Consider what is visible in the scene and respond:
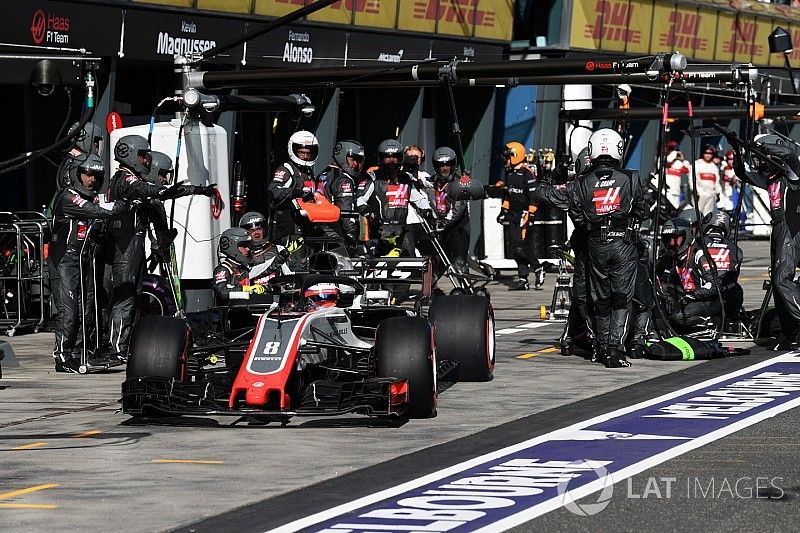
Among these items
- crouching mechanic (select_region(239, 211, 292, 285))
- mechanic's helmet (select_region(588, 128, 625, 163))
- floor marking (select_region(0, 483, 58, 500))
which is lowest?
floor marking (select_region(0, 483, 58, 500))

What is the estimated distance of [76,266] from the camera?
1459cm

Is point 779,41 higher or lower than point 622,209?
higher

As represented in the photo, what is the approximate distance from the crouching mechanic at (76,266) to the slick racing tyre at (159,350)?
2.89 metres

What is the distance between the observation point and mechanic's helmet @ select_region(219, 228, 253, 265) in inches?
583

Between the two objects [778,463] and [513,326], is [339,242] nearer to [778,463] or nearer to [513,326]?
[513,326]

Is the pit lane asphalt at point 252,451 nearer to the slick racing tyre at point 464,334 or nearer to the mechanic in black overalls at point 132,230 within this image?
the slick racing tyre at point 464,334

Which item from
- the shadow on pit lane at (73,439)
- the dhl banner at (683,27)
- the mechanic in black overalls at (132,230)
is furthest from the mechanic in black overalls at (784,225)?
the dhl banner at (683,27)

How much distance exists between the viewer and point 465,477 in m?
9.18

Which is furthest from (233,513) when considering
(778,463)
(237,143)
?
(237,143)

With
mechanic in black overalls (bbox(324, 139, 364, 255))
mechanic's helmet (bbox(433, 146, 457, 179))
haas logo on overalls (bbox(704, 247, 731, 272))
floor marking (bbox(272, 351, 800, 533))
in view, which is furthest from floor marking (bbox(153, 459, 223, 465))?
mechanic's helmet (bbox(433, 146, 457, 179))

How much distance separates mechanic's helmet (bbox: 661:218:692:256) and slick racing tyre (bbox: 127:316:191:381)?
20.0 feet

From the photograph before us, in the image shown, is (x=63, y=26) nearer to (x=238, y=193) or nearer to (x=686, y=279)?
(x=238, y=193)

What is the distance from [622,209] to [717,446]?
4669 mm

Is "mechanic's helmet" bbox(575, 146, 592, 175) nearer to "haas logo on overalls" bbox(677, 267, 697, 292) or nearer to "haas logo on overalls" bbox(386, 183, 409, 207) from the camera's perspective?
"haas logo on overalls" bbox(677, 267, 697, 292)
